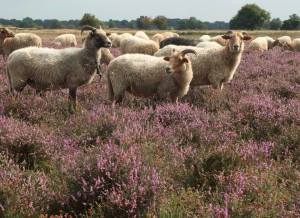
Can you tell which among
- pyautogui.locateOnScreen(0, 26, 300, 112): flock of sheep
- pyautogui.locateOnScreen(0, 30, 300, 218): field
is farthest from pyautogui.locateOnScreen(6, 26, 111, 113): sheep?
pyautogui.locateOnScreen(0, 30, 300, 218): field

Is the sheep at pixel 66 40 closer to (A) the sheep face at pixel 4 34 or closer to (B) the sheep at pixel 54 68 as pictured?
(A) the sheep face at pixel 4 34

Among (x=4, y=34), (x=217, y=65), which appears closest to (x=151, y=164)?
(x=217, y=65)

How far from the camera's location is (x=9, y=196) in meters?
3.07

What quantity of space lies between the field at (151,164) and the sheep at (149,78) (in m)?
1.37

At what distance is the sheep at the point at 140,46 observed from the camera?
48.2 feet

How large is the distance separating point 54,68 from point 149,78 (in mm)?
2175

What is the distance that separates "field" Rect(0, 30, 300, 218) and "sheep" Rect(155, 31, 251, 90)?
9.28 ft

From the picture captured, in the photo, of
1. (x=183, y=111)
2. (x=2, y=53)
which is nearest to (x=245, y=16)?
(x=2, y=53)

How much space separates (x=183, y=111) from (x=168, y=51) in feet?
15.7

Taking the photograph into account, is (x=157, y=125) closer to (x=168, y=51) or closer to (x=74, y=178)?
(x=74, y=178)

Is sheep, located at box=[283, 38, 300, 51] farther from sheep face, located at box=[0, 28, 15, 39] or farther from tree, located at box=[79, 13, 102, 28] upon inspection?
tree, located at box=[79, 13, 102, 28]

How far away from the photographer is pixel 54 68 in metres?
7.74

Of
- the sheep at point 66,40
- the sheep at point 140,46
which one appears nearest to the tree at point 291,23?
the sheep at point 66,40

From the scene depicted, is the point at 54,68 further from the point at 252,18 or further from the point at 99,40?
the point at 252,18
